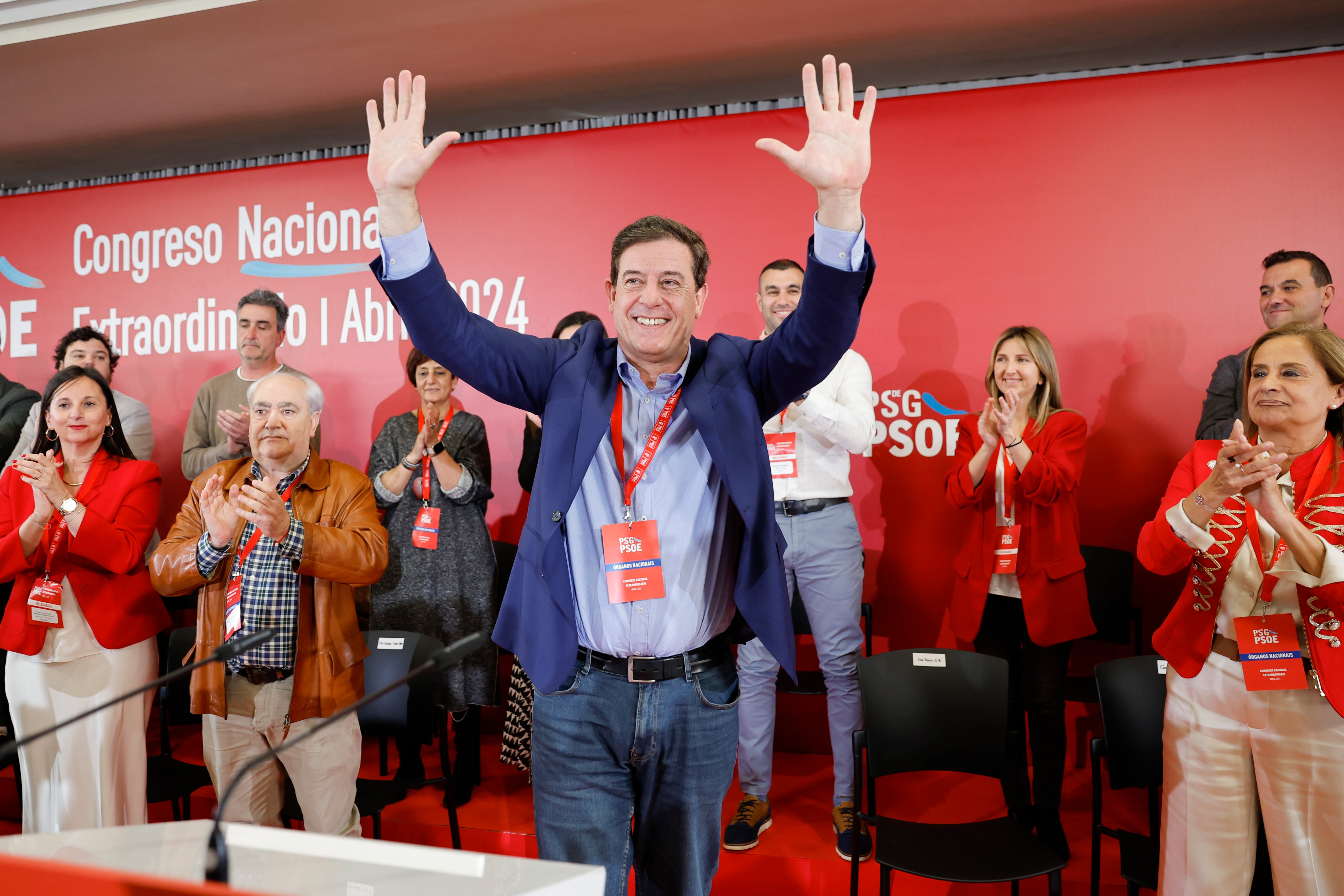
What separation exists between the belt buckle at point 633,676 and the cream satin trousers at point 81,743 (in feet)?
6.95

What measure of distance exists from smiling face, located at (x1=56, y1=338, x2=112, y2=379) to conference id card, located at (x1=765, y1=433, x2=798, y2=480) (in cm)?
315

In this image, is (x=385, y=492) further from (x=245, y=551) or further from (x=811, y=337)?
(x=811, y=337)

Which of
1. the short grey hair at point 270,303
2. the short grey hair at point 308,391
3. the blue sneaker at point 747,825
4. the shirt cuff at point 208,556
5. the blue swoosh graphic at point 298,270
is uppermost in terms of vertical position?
the blue swoosh graphic at point 298,270

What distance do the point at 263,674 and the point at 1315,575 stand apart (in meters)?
2.82

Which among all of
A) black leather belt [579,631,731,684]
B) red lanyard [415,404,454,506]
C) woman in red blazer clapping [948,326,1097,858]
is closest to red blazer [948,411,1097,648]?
woman in red blazer clapping [948,326,1097,858]

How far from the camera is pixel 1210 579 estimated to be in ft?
7.37

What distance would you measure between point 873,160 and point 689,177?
→ 0.90m

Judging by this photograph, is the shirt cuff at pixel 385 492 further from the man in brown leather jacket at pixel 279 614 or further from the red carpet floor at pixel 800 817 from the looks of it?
the red carpet floor at pixel 800 817

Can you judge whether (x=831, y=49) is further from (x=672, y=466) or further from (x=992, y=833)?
(x=992, y=833)

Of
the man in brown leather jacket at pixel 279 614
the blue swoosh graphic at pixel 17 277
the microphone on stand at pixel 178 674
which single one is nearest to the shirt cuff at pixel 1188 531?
the microphone on stand at pixel 178 674

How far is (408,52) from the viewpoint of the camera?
13.3 feet

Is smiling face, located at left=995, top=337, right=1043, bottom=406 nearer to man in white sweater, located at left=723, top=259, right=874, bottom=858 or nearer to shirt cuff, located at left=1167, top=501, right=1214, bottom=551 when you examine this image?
man in white sweater, located at left=723, top=259, right=874, bottom=858

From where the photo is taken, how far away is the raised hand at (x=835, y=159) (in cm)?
151

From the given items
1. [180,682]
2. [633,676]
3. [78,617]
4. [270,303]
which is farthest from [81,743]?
[633,676]
